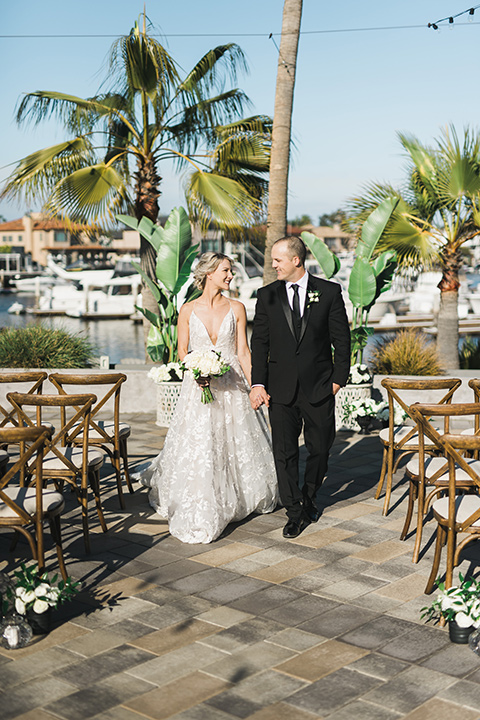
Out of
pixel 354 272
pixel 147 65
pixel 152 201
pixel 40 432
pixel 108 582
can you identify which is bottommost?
pixel 108 582

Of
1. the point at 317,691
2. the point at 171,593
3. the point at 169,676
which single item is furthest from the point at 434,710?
Result: the point at 171,593

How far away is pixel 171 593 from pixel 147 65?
30.9 feet

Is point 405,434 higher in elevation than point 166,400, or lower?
higher

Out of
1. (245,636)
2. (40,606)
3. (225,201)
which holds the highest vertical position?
(225,201)

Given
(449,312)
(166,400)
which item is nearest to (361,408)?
(166,400)

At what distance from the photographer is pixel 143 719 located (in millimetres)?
3203

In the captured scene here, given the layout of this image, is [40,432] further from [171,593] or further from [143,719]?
[143,719]

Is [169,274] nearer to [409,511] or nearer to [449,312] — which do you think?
[449,312]

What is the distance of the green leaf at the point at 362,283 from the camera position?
33.4 ft

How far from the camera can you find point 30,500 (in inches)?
173

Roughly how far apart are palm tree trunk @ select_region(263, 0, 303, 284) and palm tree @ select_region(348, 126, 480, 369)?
2398 millimetres

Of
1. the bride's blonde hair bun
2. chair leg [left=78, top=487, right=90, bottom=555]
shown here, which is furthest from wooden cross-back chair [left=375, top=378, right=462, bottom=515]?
chair leg [left=78, top=487, right=90, bottom=555]

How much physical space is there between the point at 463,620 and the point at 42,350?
903cm

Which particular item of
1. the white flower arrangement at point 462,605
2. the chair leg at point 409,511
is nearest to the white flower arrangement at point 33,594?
the white flower arrangement at point 462,605
